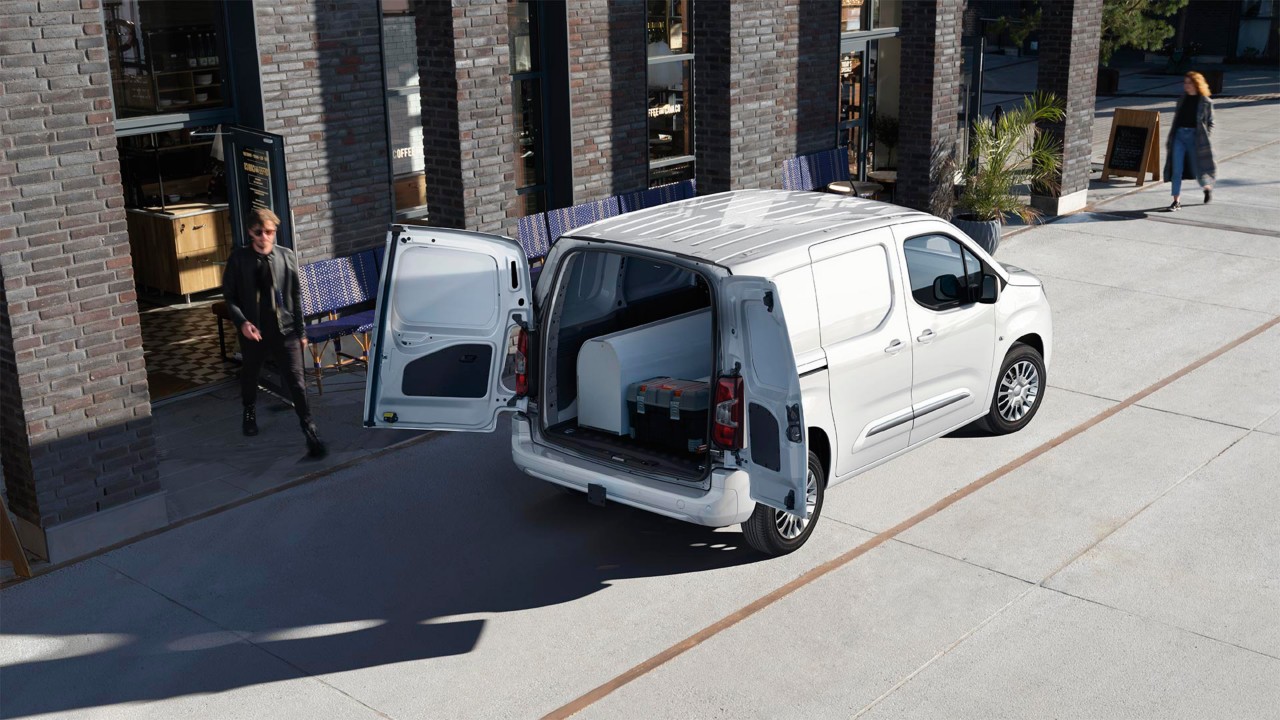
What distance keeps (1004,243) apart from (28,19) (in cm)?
1216

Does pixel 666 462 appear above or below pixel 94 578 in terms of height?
above

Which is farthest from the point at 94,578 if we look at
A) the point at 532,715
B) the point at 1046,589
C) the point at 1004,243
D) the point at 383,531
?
the point at 1004,243

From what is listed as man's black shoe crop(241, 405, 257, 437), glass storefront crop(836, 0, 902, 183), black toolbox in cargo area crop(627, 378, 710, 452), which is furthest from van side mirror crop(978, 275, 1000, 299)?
glass storefront crop(836, 0, 902, 183)

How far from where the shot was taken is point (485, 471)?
10.1 meters

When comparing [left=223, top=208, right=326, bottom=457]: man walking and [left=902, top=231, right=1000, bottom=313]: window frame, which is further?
[left=223, top=208, right=326, bottom=457]: man walking

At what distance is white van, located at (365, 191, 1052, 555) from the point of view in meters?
7.89

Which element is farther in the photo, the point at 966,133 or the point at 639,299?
the point at 966,133

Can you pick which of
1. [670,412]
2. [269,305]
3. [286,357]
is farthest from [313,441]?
→ [670,412]

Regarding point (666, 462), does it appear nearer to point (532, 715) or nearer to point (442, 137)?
Result: point (532, 715)

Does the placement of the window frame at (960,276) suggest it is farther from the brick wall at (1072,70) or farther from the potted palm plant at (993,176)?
the brick wall at (1072,70)

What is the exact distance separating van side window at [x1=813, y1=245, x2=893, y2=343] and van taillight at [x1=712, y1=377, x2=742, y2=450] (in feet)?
3.22

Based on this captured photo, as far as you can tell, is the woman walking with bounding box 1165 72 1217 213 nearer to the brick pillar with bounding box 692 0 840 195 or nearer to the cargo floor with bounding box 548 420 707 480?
the brick pillar with bounding box 692 0 840 195

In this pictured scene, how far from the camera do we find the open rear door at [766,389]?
295 inches

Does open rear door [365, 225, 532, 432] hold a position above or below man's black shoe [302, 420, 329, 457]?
above
